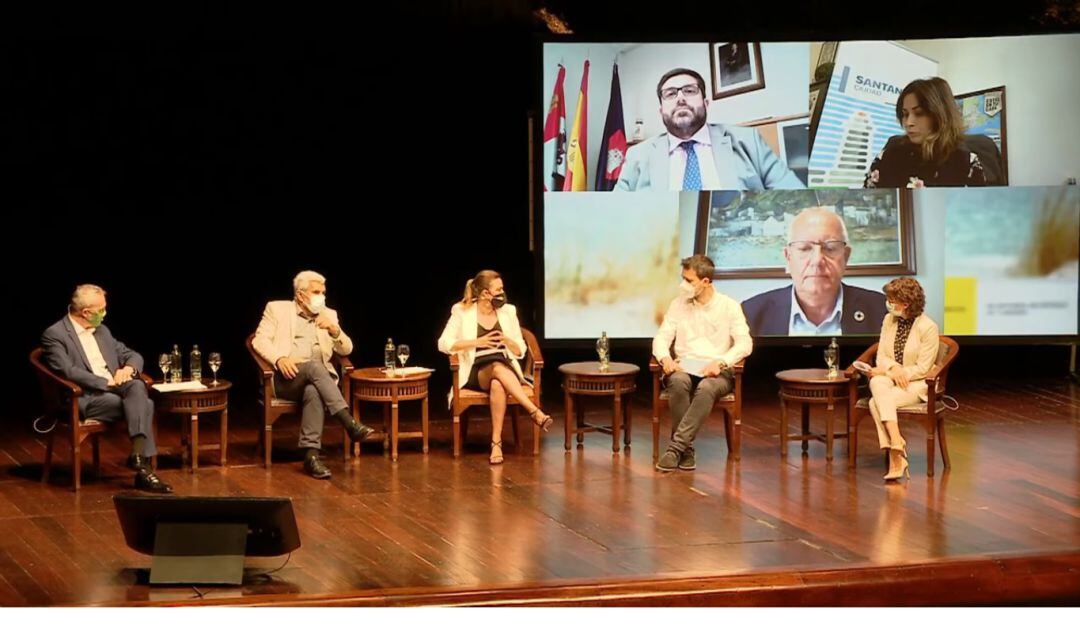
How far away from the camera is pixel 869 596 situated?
19.7ft

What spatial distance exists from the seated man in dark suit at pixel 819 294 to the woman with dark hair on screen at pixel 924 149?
423 mm

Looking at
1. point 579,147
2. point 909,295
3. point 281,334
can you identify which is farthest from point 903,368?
point 281,334

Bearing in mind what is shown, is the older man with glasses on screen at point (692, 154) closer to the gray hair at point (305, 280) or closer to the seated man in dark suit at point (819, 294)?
the seated man in dark suit at point (819, 294)

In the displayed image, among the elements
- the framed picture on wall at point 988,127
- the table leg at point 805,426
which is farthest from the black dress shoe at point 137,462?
the framed picture on wall at point 988,127

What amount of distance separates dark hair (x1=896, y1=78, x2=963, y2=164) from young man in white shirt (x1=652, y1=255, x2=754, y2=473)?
2278 millimetres

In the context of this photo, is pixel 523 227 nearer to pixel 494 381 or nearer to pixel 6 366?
pixel 494 381

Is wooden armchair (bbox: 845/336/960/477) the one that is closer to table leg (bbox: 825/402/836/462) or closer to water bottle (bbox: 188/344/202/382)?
table leg (bbox: 825/402/836/462)

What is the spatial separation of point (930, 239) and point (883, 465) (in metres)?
2.27

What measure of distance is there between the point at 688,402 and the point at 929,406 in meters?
1.24

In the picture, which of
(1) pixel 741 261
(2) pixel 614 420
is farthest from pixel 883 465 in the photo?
(1) pixel 741 261

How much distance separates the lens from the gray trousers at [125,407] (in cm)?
759

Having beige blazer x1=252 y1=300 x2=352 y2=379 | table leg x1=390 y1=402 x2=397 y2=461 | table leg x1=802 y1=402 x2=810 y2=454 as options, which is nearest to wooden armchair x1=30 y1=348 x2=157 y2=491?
beige blazer x1=252 y1=300 x2=352 y2=379

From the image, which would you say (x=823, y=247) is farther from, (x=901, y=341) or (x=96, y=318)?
(x=96, y=318)

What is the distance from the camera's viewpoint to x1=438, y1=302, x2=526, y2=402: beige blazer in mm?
8414
